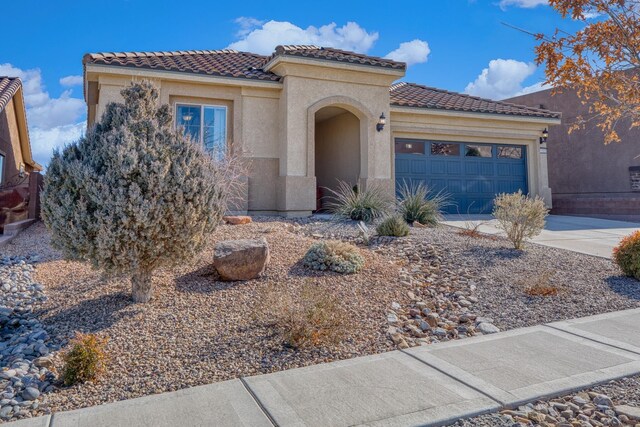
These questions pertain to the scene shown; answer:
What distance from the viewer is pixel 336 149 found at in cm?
1662

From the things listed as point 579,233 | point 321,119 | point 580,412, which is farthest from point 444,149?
point 580,412

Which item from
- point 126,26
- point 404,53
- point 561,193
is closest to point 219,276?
point 126,26

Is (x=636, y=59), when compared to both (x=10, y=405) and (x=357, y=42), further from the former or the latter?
(x=357, y=42)

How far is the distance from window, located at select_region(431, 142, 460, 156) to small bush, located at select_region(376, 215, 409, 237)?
295 inches

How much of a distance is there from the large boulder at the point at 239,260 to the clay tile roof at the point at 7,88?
15.1 meters

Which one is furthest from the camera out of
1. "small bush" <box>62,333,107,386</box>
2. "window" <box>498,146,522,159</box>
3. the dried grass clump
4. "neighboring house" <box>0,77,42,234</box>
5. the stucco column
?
the stucco column

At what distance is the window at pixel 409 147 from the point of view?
15453mm

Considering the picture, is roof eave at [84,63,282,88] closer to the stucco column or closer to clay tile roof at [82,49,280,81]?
clay tile roof at [82,49,280,81]

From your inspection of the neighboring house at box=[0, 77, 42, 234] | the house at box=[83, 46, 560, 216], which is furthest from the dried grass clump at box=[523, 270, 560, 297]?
the neighboring house at box=[0, 77, 42, 234]

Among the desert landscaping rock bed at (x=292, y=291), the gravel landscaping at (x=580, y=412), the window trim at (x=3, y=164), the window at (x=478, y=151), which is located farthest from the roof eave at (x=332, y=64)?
the window trim at (x=3, y=164)

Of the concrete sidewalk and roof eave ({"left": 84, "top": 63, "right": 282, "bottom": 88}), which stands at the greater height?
roof eave ({"left": 84, "top": 63, "right": 282, "bottom": 88})

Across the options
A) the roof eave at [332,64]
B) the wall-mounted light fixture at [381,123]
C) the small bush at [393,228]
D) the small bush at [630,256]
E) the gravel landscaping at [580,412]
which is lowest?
the gravel landscaping at [580,412]

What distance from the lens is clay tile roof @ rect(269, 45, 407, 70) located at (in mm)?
12749

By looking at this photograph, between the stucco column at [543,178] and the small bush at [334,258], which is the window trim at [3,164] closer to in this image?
the small bush at [334,258]
